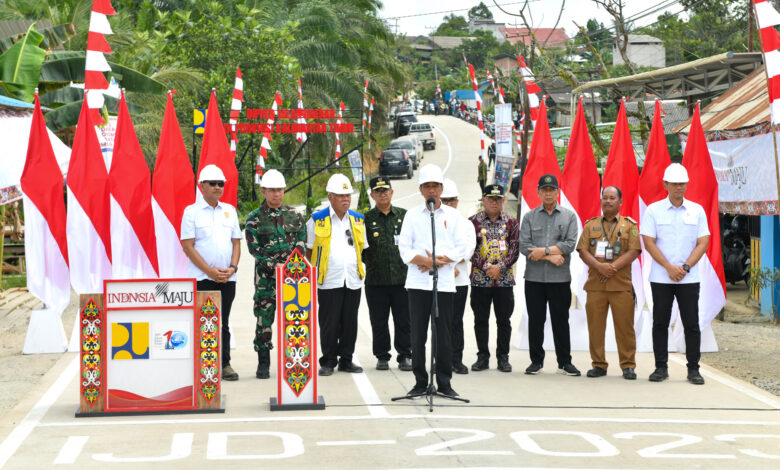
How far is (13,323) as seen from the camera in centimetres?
1393

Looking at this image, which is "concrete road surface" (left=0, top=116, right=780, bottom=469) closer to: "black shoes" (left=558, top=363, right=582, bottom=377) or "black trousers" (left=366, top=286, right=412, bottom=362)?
"black shoes" (left=558, top=363, right=582, bottom=377)

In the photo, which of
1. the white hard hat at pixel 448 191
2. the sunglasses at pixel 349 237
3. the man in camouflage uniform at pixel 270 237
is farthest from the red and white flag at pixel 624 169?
the man in camouflage uniform at pixel 270 237

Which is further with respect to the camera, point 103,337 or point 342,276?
point 342,276

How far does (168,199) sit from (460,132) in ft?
217

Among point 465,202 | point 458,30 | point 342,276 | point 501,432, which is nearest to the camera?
point 501,432

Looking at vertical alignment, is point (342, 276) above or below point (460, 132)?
below

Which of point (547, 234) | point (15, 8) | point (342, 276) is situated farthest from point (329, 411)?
point (15, 8)

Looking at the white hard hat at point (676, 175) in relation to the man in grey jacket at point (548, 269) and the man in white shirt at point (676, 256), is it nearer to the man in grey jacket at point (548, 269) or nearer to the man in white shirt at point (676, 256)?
the man in white shirt at point (676, 256)

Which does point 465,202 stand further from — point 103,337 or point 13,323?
point 103,337

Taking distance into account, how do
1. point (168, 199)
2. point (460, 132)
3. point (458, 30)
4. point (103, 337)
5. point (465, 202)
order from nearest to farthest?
point (103, 337) → point (168, 199) → point (465, 202) → point (460, 132) → point (458, 30)

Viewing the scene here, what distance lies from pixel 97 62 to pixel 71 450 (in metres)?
6.40

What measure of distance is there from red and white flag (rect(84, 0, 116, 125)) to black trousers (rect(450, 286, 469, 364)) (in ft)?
15.5

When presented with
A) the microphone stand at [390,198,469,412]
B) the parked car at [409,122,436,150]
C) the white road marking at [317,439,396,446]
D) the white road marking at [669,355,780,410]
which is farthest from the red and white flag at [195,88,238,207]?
the parked car at [409,122,436,150]

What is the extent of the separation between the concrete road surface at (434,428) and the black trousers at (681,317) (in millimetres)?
271
